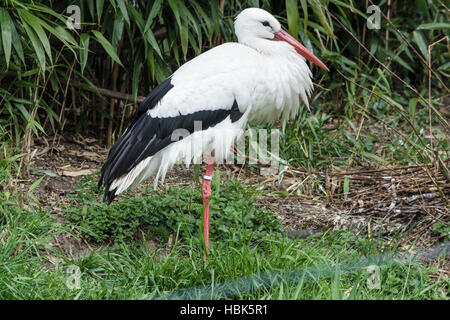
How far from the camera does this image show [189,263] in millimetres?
3342

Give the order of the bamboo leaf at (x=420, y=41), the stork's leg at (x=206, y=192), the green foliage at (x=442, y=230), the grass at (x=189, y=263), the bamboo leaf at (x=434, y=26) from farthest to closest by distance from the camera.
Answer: the bamboo leaf at (x=420, y=41) → the bamboo leaf at (x=434, y=26) → the stork's leg at (x=206, y=192) → the green foliage at (x=442, y=230) → the grass at (x=189, y=263)

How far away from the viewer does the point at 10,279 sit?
3010mm

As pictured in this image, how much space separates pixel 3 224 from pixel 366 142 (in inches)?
109

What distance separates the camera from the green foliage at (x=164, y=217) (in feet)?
13.0

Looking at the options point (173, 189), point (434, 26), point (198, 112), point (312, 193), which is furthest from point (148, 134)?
point (434, 26)

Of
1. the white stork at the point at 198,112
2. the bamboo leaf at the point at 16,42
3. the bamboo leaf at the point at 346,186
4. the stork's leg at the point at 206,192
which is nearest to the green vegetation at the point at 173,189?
the bamboo leaf at the point at 16,42

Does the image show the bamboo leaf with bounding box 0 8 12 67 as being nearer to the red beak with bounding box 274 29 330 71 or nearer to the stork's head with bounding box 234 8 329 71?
the stork's head with bounding box 234 8 329 71

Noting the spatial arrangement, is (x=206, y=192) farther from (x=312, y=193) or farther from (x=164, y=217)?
(x=312, y=193)

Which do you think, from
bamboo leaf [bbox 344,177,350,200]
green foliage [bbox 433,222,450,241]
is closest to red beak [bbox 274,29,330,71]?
bamboo leaf [bbox 344,177,350,200]

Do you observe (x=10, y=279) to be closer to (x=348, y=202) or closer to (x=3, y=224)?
(x=3, y=224)

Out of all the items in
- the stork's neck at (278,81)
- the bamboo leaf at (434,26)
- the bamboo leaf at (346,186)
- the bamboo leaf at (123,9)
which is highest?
A: the bamboo leaf at (123,9)

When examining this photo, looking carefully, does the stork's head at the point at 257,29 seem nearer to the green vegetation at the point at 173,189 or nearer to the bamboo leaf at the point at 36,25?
the green vegetation at the point at 173,189

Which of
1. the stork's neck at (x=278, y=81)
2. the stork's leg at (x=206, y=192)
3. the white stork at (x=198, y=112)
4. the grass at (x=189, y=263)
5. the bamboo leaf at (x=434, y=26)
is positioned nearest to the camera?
the grass at (x=189, y=263)

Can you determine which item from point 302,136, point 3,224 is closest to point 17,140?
point 3,224
